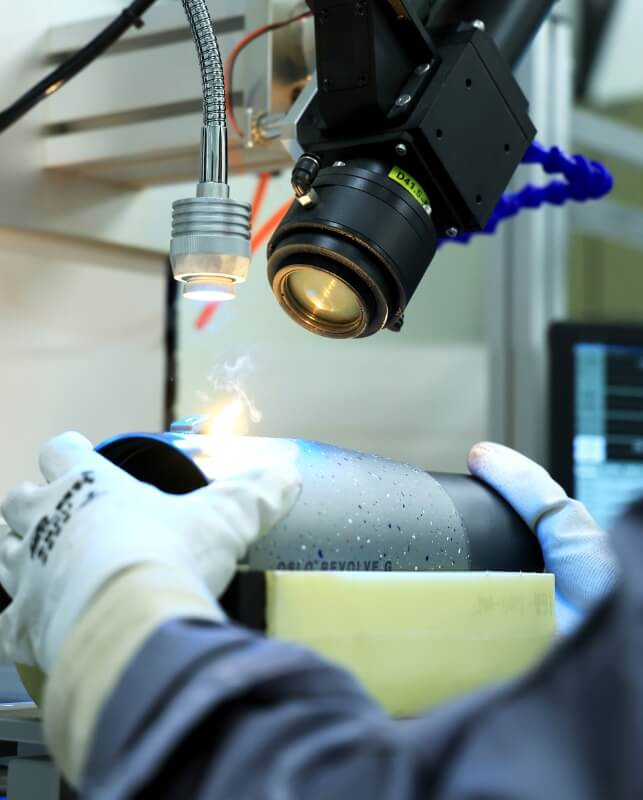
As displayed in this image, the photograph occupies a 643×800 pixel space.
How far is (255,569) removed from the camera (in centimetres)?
48

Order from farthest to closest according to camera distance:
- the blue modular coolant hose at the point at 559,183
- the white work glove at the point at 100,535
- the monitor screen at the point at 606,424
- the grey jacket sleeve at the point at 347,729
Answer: the monitor screen at the point at 606,424, the blue modular coolant hose at the point at 559,183, the white work glove at the point at 100,535, the grey jacket sleeve at the point at 347,729

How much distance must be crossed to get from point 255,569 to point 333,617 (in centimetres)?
4

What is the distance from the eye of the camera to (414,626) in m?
0.49

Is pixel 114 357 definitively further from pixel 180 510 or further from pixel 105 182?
pixel 180 510

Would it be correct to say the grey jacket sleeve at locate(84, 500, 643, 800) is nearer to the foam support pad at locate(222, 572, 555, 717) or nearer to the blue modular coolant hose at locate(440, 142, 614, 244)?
the foam support pad at locate(222, 572, 555, 717)

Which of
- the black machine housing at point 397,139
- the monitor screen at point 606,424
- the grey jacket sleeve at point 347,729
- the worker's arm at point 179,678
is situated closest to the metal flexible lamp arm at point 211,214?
the black machine housing at point 397,139

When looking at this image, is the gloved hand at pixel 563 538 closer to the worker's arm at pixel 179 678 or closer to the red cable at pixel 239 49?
the worker's arm at pixel 179 678

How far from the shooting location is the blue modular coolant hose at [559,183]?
782mm

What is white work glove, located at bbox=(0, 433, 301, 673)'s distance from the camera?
418 mm

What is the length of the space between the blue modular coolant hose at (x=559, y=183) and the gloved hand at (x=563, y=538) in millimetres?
183

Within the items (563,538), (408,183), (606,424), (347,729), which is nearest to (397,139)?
(408,183)

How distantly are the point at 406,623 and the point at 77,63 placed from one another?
0.51 m

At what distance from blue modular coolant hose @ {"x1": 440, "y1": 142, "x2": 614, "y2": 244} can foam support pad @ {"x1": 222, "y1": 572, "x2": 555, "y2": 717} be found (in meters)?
0.30

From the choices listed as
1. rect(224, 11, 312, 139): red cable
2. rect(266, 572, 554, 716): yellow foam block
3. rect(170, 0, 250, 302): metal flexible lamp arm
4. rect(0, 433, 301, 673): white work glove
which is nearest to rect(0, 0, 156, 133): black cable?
rect(224, 11, 312, 139): red cable
